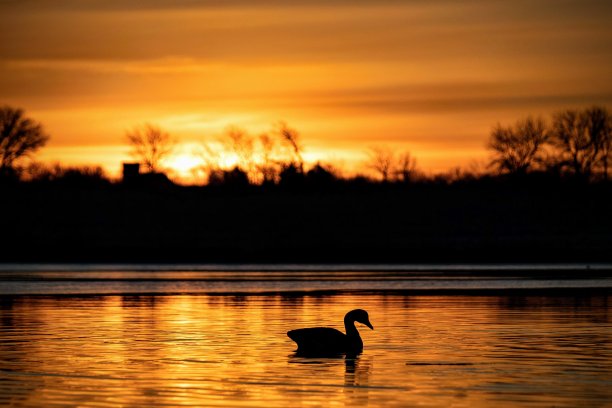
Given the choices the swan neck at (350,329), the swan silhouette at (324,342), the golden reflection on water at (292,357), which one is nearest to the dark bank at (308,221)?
the golden reflection on water at (292,357)

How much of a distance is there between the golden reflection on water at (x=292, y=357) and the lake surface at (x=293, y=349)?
3 centimetres

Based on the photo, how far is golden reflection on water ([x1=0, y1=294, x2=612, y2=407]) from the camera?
762 inches

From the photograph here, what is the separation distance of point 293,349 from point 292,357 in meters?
1.34

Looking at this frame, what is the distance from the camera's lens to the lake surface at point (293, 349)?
1945 centimetres

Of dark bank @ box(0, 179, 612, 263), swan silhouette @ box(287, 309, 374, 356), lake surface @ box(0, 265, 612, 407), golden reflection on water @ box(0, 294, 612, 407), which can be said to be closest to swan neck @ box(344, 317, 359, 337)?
swan silhouette @ box(287, 309, 374, 356)

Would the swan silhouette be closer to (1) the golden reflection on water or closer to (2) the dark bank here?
(1) the golden reflection on water

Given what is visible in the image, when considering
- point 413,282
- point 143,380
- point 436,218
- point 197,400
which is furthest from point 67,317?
point 436,218

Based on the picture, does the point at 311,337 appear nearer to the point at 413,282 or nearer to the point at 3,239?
the point at 413,282

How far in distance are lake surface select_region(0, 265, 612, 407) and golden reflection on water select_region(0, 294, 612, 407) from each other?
3 centimetres

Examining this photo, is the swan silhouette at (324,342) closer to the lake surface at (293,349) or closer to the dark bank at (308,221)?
the lake surface at (293,349)

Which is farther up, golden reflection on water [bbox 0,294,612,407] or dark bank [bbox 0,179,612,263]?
dark bank [bbox 0,179,612,263]

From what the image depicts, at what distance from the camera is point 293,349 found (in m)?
25.5

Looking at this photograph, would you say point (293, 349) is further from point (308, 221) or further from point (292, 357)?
point (308, 221)

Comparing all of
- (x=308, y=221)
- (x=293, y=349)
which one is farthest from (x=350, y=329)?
(x=308, y=221)
